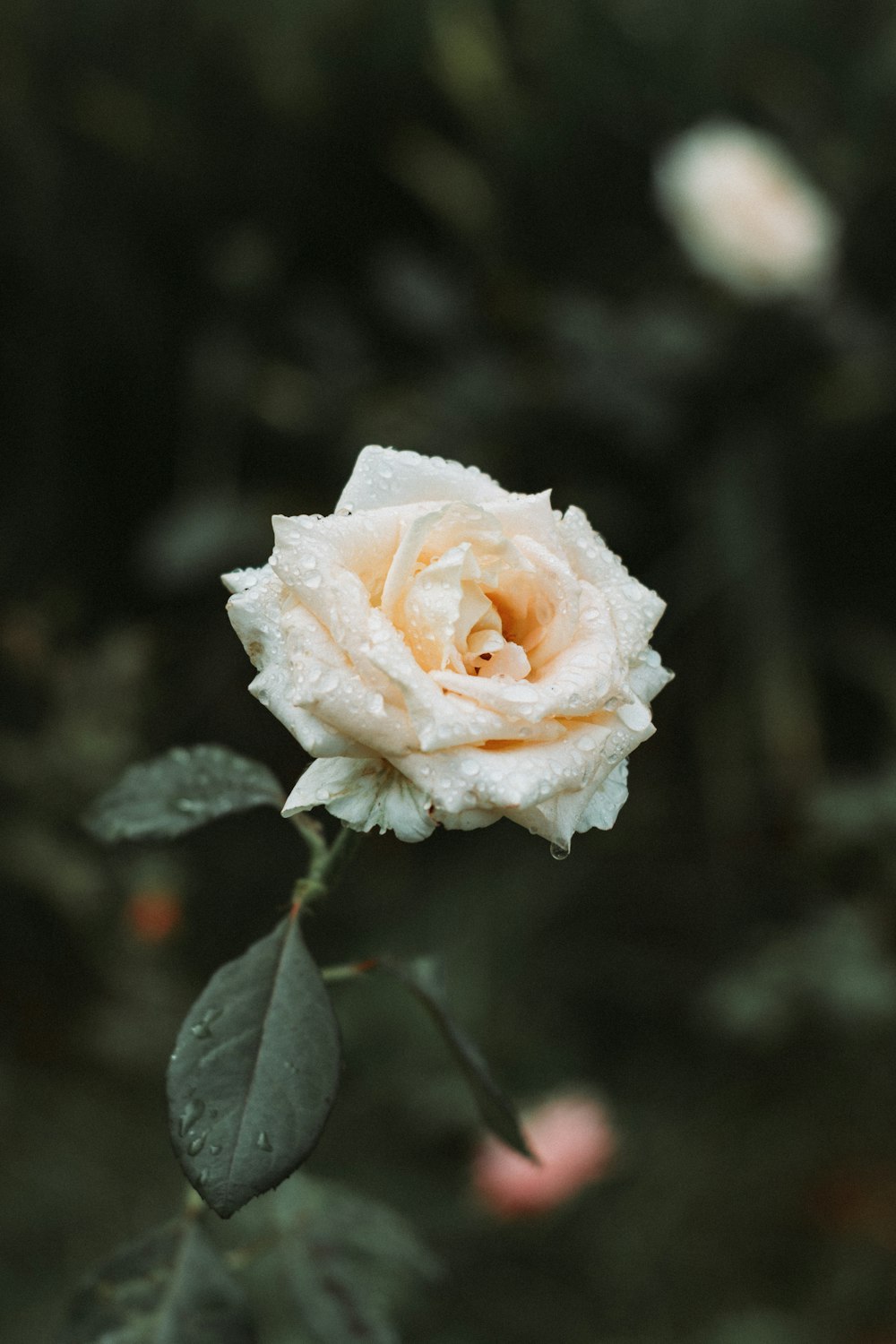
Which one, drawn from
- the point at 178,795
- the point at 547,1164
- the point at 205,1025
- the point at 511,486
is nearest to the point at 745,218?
the point at 511,486

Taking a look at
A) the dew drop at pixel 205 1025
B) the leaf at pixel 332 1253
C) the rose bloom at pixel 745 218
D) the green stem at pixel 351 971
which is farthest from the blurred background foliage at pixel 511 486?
the dew drop at pixel 205 1025

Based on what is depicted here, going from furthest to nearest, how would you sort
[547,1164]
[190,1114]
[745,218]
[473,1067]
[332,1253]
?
A: [745,218], [547,1164], [332,1253], [473,1067], [190,1114]

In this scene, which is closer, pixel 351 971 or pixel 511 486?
pixel 351 971

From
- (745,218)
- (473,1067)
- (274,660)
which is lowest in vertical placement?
(473,1067)

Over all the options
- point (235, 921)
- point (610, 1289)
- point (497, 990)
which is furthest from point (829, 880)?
point (235, 921)

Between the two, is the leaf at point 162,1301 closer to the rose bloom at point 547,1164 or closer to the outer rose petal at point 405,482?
the outer rose petal at point 405,482

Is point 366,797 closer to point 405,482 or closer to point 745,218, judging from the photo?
point 405,482

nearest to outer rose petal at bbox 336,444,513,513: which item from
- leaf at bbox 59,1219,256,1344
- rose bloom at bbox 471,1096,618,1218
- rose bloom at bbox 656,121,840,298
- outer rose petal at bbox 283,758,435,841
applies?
outer rose petal at bbox 283,758,435,841
